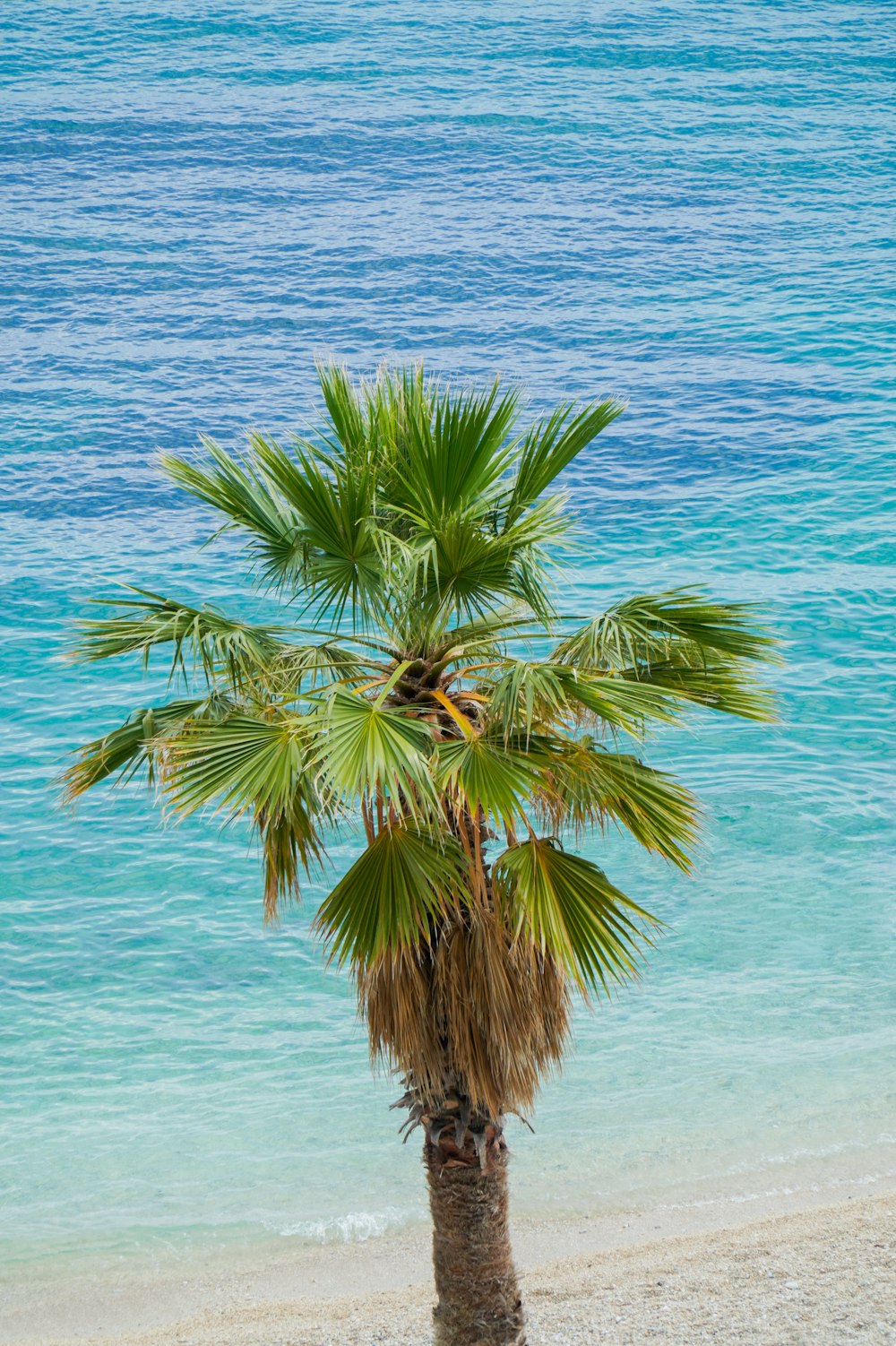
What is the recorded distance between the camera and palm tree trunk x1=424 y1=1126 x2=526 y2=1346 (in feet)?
20.2

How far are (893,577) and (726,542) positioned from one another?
7.94 ft

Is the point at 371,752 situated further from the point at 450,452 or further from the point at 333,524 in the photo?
→ the point at 450,452

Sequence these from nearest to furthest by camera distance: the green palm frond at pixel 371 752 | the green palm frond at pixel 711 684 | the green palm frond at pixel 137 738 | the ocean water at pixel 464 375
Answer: the green palm frond at pixel 371 752 → the green palm frond at pixel 711 684 → the green palm frond at pixel 137 738 → the ocean water at pixel 464 375

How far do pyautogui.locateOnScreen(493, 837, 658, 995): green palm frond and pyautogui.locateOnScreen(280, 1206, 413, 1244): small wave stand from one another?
485cm

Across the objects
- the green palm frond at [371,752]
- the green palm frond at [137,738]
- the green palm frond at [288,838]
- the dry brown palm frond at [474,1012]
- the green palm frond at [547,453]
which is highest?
the green palm frond at [547,453]

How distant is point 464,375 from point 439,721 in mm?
20066

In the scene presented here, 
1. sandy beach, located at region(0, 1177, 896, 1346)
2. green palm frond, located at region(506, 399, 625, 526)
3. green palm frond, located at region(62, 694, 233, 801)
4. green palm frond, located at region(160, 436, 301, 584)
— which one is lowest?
sandy beach, located at region(0, 1177, 896, 1346)

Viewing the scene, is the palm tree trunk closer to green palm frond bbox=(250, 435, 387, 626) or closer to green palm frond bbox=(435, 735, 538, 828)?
green palm frond bbox=(435, 735, 538, 828)

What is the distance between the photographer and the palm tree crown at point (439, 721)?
16.9 feet

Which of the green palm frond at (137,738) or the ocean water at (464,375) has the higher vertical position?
the green palm frond at (137,738)

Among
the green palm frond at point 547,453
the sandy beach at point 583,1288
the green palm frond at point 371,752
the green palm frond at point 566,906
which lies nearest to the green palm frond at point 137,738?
the green palm frond at point 371,752

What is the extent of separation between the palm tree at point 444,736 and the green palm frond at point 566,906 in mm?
11

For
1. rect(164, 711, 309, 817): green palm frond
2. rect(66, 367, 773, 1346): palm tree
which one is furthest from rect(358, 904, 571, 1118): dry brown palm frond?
rect(164, 711, 309, 817): green palm frond

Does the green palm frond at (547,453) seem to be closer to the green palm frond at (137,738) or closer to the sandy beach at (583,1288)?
the green palm frond at (137,738)
